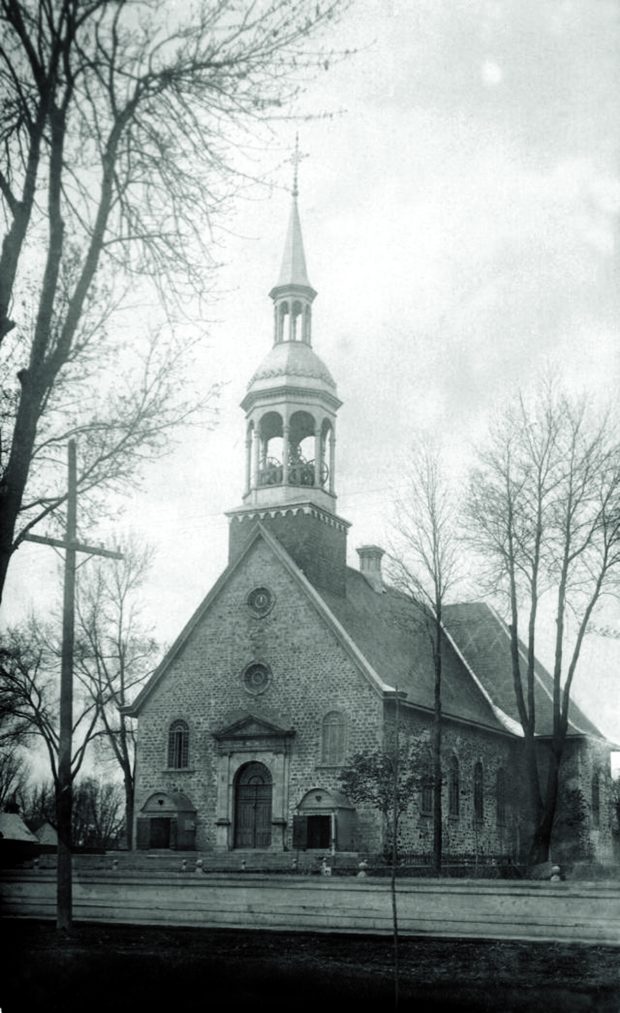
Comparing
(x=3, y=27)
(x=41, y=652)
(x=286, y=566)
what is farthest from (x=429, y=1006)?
(x=286, y=566)

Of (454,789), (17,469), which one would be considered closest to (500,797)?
(454,789)

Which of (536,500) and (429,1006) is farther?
(536,500)

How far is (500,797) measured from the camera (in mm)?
42688

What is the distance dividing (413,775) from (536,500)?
10.9m

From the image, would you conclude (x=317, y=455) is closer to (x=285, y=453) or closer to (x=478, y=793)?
(x=285, y=453)

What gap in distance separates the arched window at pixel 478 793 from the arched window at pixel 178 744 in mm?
10621

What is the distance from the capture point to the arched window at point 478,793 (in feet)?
134

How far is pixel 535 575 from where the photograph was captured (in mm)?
27625

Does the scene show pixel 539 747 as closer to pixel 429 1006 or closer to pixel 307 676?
pixel 307 676

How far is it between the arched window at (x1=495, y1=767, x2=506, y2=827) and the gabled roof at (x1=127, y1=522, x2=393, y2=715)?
10110 millimetres

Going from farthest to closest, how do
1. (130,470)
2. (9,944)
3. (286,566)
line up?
(286,566)
(9,944)
(130,470)

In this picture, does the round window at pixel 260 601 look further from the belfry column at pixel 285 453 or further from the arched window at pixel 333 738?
the arched window at pixel 333 738

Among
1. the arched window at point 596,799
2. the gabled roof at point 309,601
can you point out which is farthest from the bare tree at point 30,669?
the arched window at point 596,799

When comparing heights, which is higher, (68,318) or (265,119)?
(265,119)
